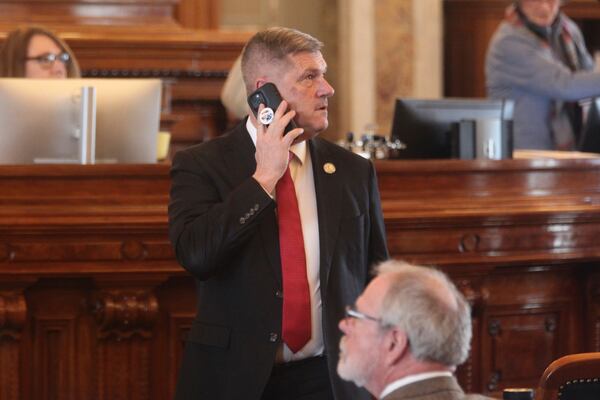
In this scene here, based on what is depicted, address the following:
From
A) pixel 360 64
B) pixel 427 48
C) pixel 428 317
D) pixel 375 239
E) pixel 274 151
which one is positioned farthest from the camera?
pixel 427 48

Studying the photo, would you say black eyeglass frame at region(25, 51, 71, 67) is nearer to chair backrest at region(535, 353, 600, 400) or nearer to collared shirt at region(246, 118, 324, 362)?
collared shirt at region(246, 118, 324, 362)

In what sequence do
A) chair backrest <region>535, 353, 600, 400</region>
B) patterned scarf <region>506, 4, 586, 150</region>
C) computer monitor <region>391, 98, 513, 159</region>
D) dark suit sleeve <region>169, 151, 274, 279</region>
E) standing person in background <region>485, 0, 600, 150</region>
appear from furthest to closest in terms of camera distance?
patterned scarf <region>506, 4, 586, 150</region>, standing person in background <region>485, 0, 600, 150</region>, computer monitor <region>391, 98, 513, 159</region>, dark suit sleeve <region>169, 151, 274, 279</region>, chair backrest <region>535, 353, 600, 400</region>

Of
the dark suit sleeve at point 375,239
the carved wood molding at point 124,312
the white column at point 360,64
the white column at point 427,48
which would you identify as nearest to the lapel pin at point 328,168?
the dark suit sleeve at point 375,239

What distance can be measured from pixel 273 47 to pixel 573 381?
1129 millimetres

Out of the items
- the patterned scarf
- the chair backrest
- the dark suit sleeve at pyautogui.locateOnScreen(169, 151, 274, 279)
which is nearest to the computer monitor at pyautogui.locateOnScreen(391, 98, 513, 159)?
the patterned scarf

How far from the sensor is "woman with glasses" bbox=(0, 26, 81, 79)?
5.58 m

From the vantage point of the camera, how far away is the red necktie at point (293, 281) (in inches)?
123

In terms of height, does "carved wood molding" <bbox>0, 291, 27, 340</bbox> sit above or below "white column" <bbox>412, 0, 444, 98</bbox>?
below

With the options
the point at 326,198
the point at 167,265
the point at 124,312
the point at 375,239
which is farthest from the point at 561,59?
the point at 326,198

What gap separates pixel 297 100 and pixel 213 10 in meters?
6.26

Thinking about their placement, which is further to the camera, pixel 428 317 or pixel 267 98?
pixel 267 98

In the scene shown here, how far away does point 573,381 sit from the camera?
260 centimetres

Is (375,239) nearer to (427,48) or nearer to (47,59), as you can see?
(47,59)

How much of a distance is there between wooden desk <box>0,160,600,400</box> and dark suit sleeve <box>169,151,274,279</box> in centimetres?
104
